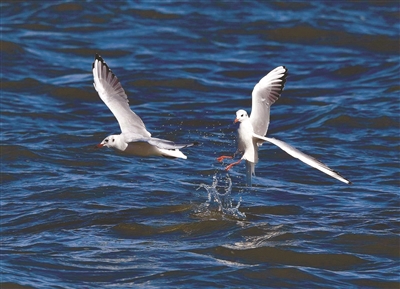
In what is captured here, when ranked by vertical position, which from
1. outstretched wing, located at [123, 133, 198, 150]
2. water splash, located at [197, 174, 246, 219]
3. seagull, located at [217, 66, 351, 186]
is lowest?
water splash, located at [197, 174, 246, 219]

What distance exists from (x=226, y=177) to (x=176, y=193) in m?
1.06

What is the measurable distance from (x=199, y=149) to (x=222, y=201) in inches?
99.2

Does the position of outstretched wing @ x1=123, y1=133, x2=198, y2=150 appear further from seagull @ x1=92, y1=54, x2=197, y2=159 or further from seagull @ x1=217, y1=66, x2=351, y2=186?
seagull @ x1=217, y1=66, x2=351, y2=186

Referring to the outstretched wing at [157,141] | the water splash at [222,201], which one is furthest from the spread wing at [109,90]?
the water splash at [222,201]

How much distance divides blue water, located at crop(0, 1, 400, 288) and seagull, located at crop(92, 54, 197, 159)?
933 mm

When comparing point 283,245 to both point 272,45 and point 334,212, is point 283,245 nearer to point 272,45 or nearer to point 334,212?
point 334,212

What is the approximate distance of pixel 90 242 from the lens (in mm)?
9516

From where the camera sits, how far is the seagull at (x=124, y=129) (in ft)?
30.9

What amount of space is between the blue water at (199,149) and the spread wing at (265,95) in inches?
45.8

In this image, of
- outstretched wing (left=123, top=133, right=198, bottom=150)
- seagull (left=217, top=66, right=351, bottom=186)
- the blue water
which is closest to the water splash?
the blue water

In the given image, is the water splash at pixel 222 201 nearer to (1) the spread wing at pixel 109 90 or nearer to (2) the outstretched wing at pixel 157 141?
(1) the spread wing at pixel 109 90

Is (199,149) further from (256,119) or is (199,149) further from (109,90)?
(256,119)

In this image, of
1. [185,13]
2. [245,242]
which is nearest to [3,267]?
[245,242]

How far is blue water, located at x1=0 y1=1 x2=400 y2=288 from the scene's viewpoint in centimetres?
907
